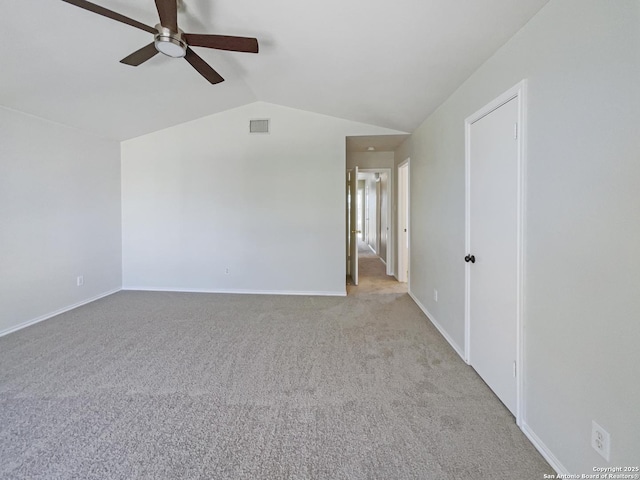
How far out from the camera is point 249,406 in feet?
6.06

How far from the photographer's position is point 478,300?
2.20 m

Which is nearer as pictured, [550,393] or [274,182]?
[550,393]

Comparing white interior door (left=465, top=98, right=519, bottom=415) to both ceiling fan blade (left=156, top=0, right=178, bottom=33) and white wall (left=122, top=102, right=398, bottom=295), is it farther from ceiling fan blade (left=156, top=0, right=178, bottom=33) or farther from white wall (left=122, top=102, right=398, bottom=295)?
white wall (left=122, top=102, right=398, bottom=295)

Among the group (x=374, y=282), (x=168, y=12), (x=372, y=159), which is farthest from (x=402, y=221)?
(x=168, y=12)

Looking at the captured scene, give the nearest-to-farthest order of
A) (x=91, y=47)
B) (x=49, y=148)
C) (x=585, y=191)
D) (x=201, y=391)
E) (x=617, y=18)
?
(x=617, y=18)
(x=585, y=191)
(x=201, y=391)
(x=91, y=47)
(x=49, y=148)

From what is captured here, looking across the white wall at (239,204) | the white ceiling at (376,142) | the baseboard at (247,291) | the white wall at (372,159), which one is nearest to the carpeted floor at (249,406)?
the baseboard at (247,291)

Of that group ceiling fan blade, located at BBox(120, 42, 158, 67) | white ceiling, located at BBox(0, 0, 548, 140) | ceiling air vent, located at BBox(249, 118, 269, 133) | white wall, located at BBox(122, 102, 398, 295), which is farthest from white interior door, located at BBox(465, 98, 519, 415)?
ceiling air vent, located at BBox(249, 118, 269, 133)

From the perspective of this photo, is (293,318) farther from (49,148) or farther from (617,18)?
(49,148)

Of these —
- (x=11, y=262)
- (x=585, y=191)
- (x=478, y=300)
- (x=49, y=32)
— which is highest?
(x=49, y=32)

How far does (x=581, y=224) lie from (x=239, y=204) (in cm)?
406

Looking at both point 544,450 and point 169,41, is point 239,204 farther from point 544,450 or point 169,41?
point 544,450

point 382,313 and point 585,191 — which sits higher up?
point 585,191

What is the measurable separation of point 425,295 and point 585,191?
2.56m

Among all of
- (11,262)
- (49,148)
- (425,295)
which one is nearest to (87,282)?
(11,262)
